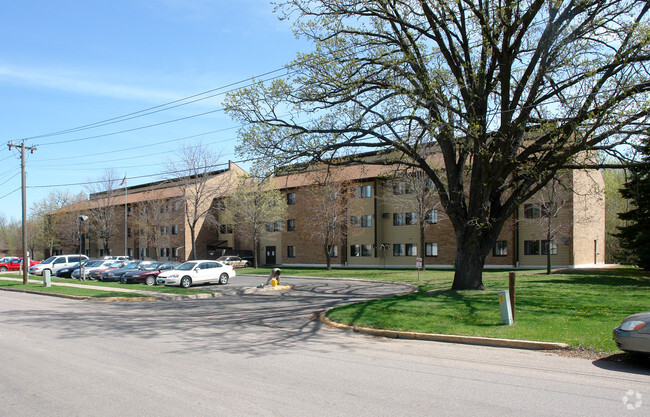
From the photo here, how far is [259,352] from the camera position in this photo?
947cm

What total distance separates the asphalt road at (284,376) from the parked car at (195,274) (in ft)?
45.7

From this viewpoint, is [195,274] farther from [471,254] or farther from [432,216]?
[432,216]

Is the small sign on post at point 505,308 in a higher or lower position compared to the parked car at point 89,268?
higher

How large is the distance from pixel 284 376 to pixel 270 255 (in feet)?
163

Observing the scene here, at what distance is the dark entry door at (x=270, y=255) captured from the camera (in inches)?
2220

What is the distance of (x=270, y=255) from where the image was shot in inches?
2233

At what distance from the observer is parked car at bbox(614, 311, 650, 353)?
25.5 ft

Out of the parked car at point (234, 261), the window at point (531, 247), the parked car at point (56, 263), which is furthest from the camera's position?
the parked car at point (234, 261)

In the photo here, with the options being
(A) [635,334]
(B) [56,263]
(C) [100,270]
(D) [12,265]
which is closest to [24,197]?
(C) [100,270]

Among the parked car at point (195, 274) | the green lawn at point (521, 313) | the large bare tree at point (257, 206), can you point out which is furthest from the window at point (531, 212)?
the parked car at point (195, 274)

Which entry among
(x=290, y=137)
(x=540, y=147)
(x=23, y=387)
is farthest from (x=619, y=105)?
(x=23, y=387)

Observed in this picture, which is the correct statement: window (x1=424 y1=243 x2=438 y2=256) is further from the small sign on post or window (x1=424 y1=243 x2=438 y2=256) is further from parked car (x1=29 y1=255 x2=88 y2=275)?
the small sign on post

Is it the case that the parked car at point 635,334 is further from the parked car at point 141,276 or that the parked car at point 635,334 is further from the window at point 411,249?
the window at point 411,249

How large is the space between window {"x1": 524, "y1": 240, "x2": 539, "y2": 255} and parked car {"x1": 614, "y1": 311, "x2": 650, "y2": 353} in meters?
32.6
